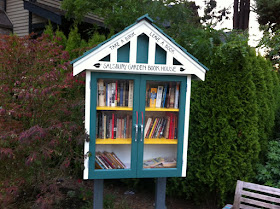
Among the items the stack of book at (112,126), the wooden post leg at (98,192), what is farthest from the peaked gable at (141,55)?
the wooden post leg at (98,192)

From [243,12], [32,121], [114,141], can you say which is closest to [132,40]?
[114,141]

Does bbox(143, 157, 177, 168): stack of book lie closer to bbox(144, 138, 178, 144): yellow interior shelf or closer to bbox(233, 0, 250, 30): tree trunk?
bbox(144, 138, 178, 144): yellow interior shelf

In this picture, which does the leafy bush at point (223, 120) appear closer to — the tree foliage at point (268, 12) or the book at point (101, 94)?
the book at point (101, 94)

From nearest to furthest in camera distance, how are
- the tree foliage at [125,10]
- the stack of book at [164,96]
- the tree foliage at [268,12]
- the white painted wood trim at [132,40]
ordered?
the white painted wood trim at [132,40], the stack of book at [164,96], the tree foliage at [125,10], the tree foliage at [268,12]

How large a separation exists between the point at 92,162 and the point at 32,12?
592 cm

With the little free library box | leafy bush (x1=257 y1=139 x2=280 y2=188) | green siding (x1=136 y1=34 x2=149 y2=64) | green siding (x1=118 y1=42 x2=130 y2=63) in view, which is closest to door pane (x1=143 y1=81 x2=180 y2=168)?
the little free library box

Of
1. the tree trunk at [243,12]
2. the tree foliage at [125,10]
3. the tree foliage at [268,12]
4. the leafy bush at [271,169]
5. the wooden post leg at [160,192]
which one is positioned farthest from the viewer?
the tree trunk at [243,12]

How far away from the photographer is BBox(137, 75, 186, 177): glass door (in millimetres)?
2678

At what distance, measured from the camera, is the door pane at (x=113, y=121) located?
2.65 m

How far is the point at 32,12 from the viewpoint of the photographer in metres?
6.94

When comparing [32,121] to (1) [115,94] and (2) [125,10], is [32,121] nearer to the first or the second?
(1) [115,94]

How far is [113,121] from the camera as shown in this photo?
2748 millimetres

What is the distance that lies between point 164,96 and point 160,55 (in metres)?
0.48

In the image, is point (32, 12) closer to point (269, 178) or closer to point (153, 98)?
point (153, 98)
